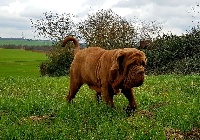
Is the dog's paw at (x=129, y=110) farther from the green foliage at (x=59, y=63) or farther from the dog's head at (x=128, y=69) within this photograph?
the green foliage at (x=59, y=63)

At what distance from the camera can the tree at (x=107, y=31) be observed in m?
38.2

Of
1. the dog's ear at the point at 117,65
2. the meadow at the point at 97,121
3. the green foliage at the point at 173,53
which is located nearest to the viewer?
the meadow at the point at 97,121

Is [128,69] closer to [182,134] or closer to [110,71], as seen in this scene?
[110,71]

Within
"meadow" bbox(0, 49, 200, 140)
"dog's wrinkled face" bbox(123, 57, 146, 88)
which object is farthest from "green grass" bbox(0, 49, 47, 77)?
"dog's wrinkled face" bbox(123, 57, 146, 88)

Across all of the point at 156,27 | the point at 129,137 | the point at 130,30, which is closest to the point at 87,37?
the point at 130,30

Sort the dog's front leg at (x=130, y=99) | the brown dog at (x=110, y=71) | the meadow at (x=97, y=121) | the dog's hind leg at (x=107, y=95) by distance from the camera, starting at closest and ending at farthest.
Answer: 1. the meadow at (x=97, y=121)
2. the brown dog at (x=110, y=71)
3. the dog's hind leg at (x=107, y=95)
4. the dog's front leg at (x=130, y=99)

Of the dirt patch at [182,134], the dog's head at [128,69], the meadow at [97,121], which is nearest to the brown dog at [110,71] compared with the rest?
the dog's head at [128,69]

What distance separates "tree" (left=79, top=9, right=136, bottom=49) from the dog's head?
2893 cm

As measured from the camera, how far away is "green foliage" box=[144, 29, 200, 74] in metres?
29.4

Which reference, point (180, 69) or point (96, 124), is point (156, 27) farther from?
point (96, 124)

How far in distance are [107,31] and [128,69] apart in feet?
103

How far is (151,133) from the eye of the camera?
7.03 metres

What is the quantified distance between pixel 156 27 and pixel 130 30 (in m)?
6.38

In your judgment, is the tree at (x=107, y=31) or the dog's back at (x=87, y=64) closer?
the dog's back at (x=87, y=64)
